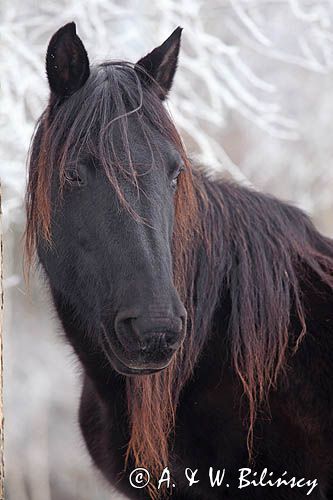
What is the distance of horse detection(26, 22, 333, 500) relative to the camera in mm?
2053

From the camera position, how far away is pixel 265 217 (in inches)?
99.3

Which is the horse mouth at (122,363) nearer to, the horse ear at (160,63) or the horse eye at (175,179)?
the horse eye at (175,179)

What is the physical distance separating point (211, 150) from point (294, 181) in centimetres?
81

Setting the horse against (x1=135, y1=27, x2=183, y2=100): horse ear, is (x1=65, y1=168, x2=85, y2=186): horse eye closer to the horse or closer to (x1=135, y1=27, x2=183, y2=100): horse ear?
the horse

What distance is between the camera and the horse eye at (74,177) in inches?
81.0

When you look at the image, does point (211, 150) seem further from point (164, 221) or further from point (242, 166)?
point (164, 221)

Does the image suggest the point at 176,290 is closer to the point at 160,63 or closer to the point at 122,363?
the point at 122,363

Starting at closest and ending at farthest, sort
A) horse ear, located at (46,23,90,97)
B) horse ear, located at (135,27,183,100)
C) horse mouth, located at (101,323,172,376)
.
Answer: horse mouth, located at (101,323,172,376) → horse ear, located at (46,23,90,97) → horse ear, located at (135,27,183,100)

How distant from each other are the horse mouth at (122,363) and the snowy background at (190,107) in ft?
9.74

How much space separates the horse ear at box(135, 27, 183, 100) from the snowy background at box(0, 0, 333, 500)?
8.30ft

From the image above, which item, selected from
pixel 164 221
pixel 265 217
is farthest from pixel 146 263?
pixel 265 217

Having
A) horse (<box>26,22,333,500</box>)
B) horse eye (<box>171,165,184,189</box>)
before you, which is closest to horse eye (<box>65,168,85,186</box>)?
horse (<box>26,22,333,500</box>)

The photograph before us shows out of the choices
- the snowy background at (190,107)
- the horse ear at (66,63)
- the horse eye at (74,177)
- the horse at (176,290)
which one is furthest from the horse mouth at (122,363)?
the snowy background at (190,107)

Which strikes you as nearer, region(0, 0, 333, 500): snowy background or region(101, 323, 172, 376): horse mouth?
region(101, 323, 172, 376): horse mouth
